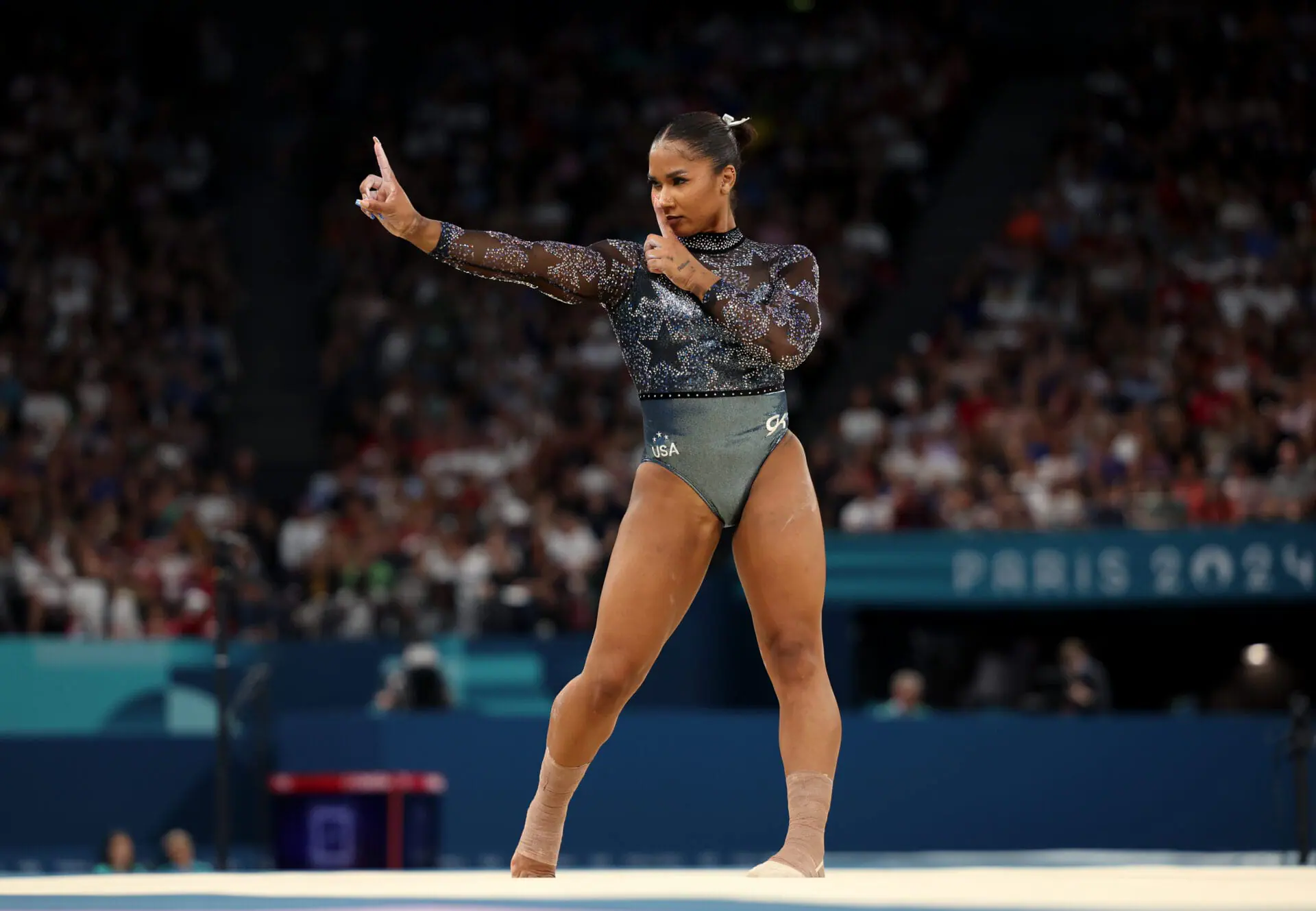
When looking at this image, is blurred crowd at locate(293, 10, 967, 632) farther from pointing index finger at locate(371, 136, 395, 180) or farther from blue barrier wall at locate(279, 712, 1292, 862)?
pointing index finger at locate(371, 136, 395, 180)

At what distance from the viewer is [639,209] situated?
18.7 m

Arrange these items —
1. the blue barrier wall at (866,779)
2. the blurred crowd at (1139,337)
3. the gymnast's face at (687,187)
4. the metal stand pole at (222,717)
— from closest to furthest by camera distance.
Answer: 1. the gymnast's face at (687,187)
2. the metal stand pole at (222,717)
3. the blue barrier wall at (866,779)
4. the blurred crowd at (1139,337)

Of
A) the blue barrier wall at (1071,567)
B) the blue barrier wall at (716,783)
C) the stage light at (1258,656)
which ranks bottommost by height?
the blue barrier wall at (716,783)

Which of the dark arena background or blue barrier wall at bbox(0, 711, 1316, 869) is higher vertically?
the dark arena background

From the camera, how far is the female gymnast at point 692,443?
4871mm

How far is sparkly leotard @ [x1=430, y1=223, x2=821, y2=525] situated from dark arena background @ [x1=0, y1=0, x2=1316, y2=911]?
1068mm

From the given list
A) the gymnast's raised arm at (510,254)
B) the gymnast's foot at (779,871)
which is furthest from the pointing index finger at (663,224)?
the gymnast's foot at (779,871)

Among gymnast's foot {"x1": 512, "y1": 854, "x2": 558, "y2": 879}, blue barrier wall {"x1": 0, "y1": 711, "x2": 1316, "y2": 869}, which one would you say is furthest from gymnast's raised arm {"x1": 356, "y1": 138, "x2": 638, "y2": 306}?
blue barrier wall {"x1": 0, "y1": 711, "x2": 1316, "y2": 869}

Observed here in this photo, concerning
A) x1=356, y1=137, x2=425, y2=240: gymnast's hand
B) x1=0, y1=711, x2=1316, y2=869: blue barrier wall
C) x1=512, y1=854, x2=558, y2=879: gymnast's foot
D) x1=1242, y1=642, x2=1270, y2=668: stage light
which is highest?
x1=356, y1=137, x2=425, y2=240: gymnast's hand

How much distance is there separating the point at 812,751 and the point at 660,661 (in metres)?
8.72

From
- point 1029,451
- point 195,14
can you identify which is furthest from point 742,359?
point 195,14

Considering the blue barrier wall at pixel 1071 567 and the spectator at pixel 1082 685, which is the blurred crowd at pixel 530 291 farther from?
the spectator at pixel 1082 685

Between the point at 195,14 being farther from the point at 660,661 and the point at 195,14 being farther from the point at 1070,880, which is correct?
the point at 1070,880

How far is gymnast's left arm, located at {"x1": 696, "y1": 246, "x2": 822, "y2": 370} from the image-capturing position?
15.8 ft
